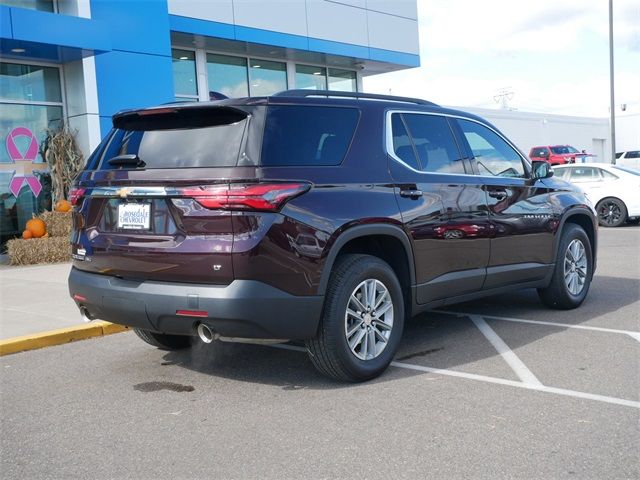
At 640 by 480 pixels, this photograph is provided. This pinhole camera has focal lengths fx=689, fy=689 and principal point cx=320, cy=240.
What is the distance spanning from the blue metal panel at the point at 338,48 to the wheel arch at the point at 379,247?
40.9 ft

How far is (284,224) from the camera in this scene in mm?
4152

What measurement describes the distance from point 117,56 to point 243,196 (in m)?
9.94

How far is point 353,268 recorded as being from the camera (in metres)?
4.58

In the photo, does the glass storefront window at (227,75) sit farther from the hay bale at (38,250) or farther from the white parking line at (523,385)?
the white parking line at (523,385)

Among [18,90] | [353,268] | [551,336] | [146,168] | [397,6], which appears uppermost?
[397,6]

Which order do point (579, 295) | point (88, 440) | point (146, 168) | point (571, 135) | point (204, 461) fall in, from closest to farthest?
point (204, 461)
point (88, 440)
point (146, 168)
point (579, 295)
point (571, 135)

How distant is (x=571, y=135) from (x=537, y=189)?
4366 centimetres

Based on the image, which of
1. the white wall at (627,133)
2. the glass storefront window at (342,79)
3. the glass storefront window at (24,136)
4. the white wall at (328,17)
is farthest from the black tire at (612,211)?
the white wall at (627,133)

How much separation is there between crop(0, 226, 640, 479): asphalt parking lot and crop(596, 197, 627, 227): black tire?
10413mm

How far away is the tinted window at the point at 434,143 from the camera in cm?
536

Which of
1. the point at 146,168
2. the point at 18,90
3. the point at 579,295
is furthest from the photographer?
the point at 18,90

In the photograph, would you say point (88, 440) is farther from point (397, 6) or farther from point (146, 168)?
point (397, 6)

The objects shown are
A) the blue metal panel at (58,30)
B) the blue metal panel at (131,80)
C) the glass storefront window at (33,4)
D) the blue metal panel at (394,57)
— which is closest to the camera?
the blue metal panel at (58,30)

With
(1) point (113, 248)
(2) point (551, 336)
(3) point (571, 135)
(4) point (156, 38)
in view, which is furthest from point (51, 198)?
(3) point (571, 135)
